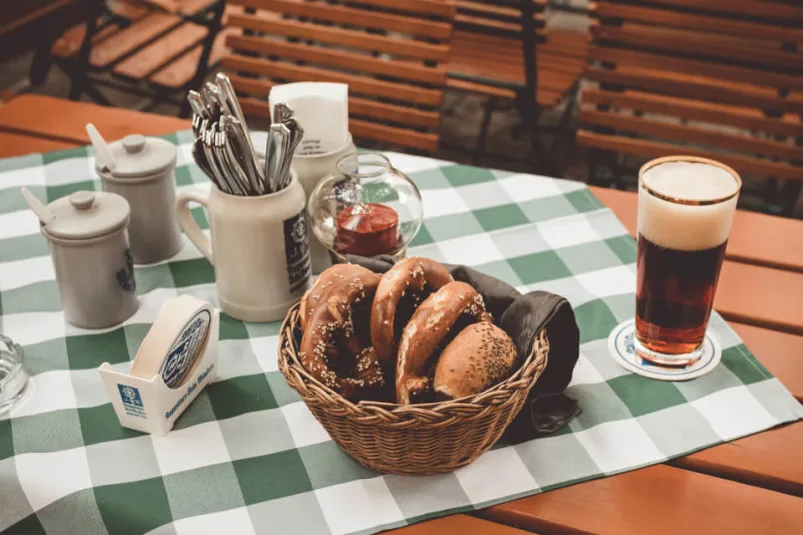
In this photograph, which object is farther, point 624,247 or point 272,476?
point 624,247

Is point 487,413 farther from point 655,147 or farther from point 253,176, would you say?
point 655,147

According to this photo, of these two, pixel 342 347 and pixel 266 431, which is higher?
pixel 342 347

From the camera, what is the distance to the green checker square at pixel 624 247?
3.90ft

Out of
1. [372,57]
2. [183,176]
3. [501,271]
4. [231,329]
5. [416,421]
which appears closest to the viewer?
[416,421]

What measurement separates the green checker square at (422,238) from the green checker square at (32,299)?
485 millimetres

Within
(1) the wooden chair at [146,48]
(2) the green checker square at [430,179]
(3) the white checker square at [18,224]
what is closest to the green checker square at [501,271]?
(2) the green checker square at [430,179]

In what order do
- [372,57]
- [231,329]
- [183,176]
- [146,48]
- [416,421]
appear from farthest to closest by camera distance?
[146,48], [372,57], [183,176], [231,329], [416,421]

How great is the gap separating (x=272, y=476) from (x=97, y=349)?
0.31m

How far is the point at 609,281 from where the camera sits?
3.75 ft

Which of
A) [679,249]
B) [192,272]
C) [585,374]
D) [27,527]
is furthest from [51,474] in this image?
[679,249]

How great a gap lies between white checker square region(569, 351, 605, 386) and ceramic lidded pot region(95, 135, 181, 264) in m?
0.58

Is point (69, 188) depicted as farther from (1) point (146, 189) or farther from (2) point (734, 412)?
(2) point (734, 412)

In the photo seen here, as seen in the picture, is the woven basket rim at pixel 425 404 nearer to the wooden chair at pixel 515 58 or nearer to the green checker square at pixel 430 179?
the green checker square at pixel 430 179

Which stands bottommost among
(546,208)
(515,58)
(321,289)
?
(515,58)
